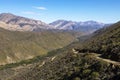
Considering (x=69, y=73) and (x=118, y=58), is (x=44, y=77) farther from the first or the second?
(x=118, y=58)

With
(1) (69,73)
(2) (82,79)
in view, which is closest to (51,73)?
(1) (69,73)

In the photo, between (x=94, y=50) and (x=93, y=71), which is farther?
(x=94, y=50)

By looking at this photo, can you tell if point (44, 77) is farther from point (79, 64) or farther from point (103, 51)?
point (103, 51)

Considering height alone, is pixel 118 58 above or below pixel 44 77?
above

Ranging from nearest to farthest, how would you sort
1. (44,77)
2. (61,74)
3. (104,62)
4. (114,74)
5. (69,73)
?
(114,74) < (104,62) < (69,73) < (61,74) < (44,77)

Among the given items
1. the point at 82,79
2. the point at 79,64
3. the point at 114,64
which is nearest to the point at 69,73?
the point at 79,64

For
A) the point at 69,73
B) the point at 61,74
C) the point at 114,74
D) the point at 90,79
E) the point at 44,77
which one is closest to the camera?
the point at 114,74

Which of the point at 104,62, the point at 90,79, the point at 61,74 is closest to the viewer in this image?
the point at 90,79

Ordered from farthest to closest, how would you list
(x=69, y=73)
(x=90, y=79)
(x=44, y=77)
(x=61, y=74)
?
1. (x=44, y=77)
2. (x=61, y=74)
3. (x=69, y=73)
4. (x=90, y=79)

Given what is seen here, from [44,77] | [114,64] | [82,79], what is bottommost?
[44,77]
